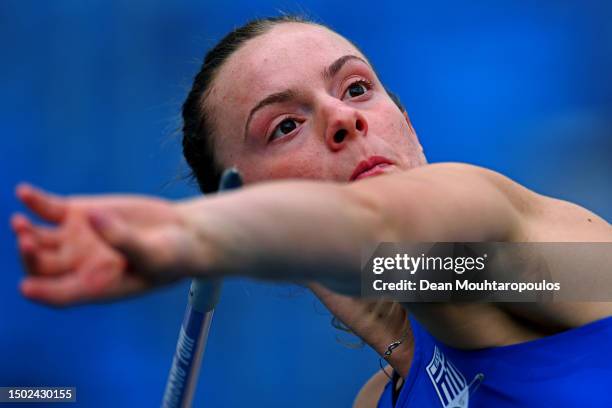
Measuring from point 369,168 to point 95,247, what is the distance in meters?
0.41

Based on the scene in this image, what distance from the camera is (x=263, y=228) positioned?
0.33m

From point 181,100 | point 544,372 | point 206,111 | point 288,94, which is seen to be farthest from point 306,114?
point 181,100

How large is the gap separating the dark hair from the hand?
0.55 meters

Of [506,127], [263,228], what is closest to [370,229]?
[263,228]

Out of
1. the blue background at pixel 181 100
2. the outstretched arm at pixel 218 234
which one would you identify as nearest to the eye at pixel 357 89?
the outstretched arm at pixel 218 234

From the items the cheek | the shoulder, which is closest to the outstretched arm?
the cheek

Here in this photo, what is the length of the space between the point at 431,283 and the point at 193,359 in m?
0.33

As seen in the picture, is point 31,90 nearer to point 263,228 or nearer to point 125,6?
point 125,6

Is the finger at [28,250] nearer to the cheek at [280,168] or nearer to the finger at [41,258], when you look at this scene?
the finger at [41,258]

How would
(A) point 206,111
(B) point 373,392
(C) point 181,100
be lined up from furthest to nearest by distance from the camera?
(C) point 181,100 → (B) point 373,392 → (A) point 206,111

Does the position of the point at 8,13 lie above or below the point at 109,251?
above

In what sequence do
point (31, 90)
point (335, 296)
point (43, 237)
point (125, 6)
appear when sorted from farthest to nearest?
point (125, 6) → point (31, 90) → point (335, 296) → point (43, 237)

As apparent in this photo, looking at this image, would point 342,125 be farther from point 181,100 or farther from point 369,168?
point 181,100

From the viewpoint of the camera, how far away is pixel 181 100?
5.07ft
